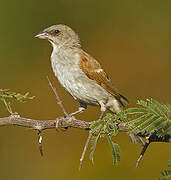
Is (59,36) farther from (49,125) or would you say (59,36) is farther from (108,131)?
(108,131)

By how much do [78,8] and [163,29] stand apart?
5.41 ft

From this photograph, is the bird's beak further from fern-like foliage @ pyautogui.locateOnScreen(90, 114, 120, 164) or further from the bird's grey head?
fern-like foliage @ pyautogui.locateOnScreen(90, 114, 120, 164)

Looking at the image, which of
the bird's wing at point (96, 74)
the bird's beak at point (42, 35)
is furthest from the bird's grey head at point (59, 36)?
the bird's wing at point (96, 74)

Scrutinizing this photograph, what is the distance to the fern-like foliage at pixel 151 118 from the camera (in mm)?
2695

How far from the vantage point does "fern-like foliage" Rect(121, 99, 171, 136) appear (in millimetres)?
2695

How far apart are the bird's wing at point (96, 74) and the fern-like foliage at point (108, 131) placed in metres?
2.33

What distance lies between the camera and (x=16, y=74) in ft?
24.3

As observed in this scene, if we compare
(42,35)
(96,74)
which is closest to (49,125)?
(96,74)

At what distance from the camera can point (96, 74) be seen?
5484 mm

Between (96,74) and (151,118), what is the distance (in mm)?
2806

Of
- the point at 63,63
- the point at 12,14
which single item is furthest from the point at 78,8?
the point at 63,63

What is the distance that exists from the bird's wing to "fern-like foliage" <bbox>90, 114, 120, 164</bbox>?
91.7 inches

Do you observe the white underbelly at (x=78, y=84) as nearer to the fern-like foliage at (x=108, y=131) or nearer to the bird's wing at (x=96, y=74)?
the bird's wing at (x=96, y=74)

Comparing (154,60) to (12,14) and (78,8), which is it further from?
(12,14)
